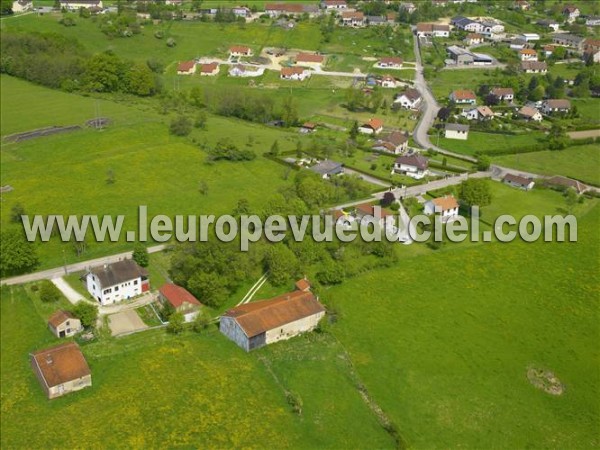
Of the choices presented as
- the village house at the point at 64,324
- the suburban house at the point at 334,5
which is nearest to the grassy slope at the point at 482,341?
the village house at the point at 64,324

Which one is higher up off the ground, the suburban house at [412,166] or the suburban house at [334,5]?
the suburban house at [334,5]

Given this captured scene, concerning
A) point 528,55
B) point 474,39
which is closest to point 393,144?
point 528,55

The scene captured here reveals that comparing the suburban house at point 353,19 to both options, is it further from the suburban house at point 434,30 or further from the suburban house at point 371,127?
the suburban house at point 371,127

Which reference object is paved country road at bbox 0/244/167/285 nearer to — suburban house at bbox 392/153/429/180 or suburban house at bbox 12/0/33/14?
suburban house at bbox 392/153/429/180

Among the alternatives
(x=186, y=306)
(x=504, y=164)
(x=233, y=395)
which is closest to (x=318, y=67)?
(x=504, y=164)

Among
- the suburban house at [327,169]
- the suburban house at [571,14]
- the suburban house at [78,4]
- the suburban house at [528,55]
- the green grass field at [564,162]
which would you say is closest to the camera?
the suburban house at [327,169]

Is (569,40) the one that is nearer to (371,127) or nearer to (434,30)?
(434,30)
